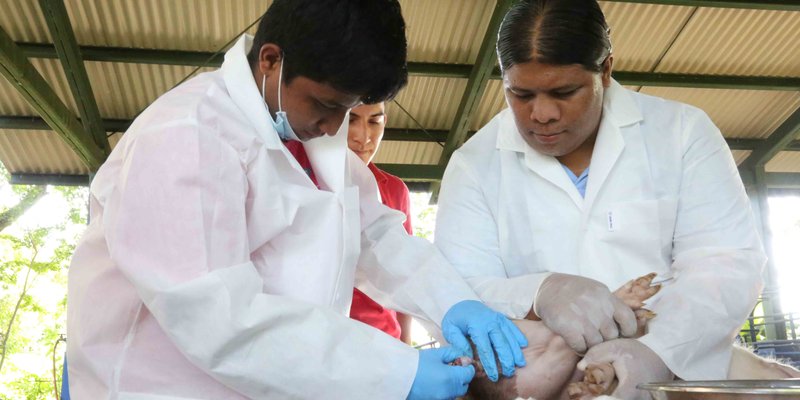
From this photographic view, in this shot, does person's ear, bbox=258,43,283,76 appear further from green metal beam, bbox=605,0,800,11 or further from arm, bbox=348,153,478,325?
green metal beam, bbox=605,0,800,11

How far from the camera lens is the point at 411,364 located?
1472mm

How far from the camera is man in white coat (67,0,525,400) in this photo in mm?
1352

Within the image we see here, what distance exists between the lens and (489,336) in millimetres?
1701

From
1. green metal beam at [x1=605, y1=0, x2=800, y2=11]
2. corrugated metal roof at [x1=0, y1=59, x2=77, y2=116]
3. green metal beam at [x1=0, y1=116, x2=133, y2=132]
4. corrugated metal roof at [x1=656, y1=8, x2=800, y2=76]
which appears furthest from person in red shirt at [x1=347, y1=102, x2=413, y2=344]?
green metal beam at [x1=0, y1=116, x2=133, y2=132]

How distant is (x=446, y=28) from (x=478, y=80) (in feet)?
1.83

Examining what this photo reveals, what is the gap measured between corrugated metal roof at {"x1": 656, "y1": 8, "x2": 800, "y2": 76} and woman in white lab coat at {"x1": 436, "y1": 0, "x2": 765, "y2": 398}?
5.60m

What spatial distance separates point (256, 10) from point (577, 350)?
216 inches

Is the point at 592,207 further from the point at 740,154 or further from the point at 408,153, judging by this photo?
the point at 740,154

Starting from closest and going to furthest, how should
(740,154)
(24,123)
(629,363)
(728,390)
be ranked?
(728,390), (629,363), (24,123), (740,154)

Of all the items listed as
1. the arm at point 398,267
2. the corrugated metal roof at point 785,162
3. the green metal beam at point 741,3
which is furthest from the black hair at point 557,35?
the corrugated metal roof at point 785,162

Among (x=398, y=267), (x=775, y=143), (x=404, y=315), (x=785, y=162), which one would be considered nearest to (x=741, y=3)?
(x=775, y=143)

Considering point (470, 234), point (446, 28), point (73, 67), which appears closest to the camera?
point (470, 234)

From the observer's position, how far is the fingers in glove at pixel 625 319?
1.60 meters

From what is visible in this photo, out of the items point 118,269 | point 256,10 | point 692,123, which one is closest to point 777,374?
point 692,123
